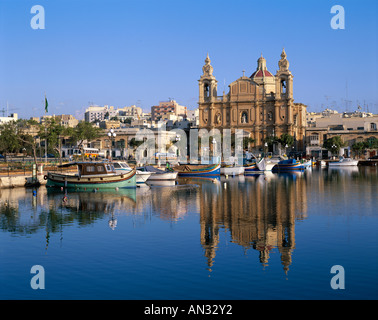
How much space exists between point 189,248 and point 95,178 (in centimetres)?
2403

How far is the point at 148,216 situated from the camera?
28.8 metres

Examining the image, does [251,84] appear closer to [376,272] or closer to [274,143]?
[274,143]

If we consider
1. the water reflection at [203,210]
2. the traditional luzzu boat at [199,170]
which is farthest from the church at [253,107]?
the water reflection at [203,210]

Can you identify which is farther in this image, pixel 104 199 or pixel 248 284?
pixel 104 199

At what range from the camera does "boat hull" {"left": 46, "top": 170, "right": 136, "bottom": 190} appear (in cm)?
4259

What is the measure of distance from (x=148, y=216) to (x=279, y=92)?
8903cm

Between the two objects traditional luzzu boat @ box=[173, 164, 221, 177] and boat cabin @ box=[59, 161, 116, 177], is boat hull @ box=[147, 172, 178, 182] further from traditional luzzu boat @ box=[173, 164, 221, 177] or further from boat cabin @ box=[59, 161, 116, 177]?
traditional luzzu boat @ box=[173, 164, 221, 177]

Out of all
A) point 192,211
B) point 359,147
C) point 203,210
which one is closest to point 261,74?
point 359,147

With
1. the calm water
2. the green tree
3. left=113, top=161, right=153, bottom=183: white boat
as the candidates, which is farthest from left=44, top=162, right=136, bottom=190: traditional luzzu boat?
the green tree

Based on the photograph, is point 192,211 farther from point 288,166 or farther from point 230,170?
point 288,166

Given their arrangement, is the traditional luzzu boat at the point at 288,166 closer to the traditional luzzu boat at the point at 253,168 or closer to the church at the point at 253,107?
the traditional luzzu boat at the point at 253,168
